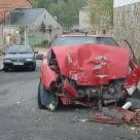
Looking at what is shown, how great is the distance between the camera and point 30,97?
16.3 metres

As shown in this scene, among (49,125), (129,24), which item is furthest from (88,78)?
(129,24)

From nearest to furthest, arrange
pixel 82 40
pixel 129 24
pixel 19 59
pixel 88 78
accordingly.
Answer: pixel 88 78, pixel 82 40, pixel 19 59, pixel 129 24

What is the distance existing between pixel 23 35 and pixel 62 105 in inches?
2436

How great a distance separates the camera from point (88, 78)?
13250 millimetres

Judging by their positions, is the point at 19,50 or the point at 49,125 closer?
the point at 49,125

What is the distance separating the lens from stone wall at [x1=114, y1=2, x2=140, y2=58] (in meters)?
28.0

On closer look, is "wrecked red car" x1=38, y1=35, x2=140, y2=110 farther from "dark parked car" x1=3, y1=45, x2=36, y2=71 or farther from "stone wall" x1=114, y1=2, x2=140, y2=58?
"dark parked car" x1=3, y1=45, x2=36, y2=71

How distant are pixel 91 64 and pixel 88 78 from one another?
362mm

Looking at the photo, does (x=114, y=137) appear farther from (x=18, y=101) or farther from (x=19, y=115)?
(x=18, y=101)

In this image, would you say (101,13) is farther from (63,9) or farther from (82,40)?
(63,9)

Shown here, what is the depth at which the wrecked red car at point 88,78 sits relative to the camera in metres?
13.2

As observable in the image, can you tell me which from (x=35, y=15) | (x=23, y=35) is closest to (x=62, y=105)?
(x=23, y=35)

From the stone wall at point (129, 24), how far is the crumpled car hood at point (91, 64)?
13.0 metres

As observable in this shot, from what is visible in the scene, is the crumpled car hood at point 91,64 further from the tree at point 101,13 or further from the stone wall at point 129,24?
the tree at point 101,13
